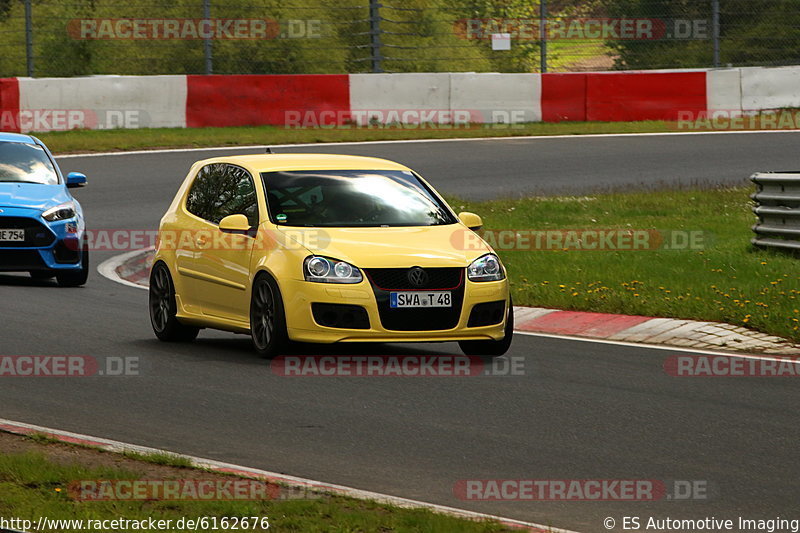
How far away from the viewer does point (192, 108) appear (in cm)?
2830

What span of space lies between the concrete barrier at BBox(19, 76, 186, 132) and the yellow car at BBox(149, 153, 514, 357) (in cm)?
1555

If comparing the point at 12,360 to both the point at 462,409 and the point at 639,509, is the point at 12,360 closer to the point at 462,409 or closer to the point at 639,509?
the point at 462,409

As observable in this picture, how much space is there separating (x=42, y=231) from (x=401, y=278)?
6.60 m

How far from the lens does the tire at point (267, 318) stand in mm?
10641

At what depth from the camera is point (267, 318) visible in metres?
10.9

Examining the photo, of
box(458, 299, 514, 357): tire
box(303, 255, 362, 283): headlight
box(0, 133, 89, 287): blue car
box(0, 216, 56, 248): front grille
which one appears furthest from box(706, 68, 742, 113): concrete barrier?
box(303, 255, 362, 283): headlight

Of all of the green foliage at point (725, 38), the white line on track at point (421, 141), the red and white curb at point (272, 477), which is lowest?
the red and white curb at point (272, 477)

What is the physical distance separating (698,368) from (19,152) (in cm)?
920

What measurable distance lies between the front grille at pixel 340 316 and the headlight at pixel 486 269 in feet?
2.79
